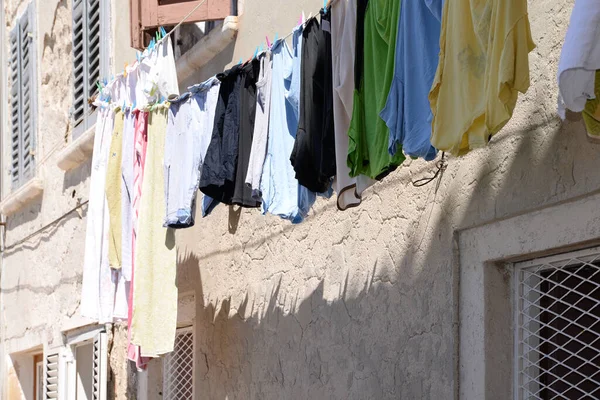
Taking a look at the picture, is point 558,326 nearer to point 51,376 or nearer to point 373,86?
point 373,86

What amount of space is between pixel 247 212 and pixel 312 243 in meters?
0.88

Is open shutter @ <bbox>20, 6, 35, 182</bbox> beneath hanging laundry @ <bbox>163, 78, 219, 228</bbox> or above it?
above

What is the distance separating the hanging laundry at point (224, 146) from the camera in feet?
17.8

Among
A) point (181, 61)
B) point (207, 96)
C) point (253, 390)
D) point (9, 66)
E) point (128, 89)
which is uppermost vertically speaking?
point (9, 66)

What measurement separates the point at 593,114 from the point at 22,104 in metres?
8.42

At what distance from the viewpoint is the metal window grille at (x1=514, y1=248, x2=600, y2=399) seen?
4.33m

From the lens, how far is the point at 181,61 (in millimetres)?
7555

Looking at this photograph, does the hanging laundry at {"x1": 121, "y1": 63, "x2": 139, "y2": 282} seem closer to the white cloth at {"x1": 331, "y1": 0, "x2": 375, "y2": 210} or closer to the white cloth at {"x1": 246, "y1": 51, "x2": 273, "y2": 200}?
the white cloth at {"x1": 246, "y1": 51, "x2": 273, "y2": 200}

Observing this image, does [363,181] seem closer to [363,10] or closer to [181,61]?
[363,10]

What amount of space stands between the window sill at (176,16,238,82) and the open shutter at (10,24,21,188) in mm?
3977

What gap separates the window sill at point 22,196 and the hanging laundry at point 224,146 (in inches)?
201

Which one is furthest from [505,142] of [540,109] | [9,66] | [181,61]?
[9,66]

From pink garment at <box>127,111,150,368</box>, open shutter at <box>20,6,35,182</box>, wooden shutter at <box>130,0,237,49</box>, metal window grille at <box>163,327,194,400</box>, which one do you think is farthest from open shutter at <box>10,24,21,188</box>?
pink garment at <box>127,111,150,368</box>

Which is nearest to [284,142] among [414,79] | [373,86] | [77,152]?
[373,86]
